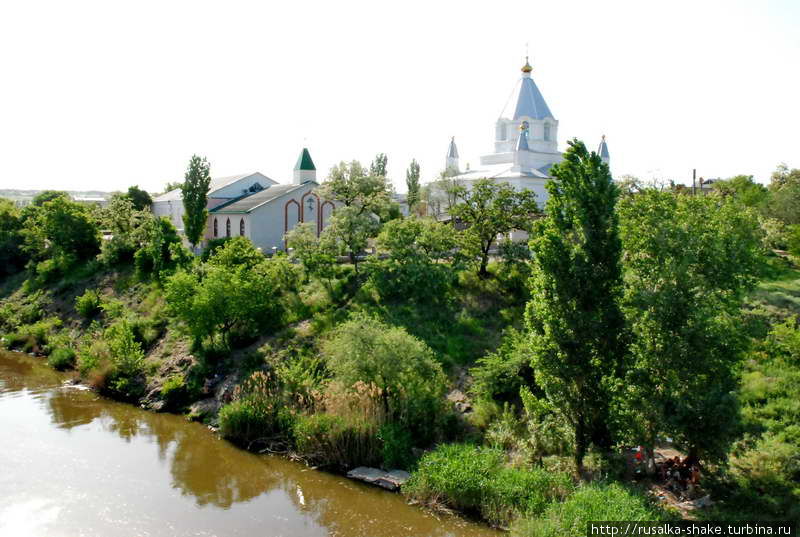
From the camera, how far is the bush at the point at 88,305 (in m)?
28.6

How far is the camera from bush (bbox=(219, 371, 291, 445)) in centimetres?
1720

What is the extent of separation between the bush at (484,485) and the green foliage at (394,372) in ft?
5.53

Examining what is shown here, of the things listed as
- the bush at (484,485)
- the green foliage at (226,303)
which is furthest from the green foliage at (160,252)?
the bush at (484,485)

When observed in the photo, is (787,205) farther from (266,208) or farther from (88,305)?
(88,305)

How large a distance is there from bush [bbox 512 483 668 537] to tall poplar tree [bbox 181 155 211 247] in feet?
89.2

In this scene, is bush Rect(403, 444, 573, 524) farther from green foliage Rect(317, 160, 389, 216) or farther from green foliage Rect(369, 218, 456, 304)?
green foliage Rect(317, 160, 389, 216)

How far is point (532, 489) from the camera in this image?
1285 cm

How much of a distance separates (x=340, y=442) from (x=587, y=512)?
22.1 ft

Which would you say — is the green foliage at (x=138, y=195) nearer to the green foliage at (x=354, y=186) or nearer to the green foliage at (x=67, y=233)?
the green foliage at (x=67, y=233)

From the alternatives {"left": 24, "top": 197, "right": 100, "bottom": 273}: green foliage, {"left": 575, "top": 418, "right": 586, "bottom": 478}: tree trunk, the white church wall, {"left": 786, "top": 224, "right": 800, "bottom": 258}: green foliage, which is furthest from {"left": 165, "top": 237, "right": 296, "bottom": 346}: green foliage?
{"left": 786, "top": 224, "right": 800, "bottom": 258}: green foliage

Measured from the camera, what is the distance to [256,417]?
683 inches

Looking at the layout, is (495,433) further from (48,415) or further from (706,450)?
(48,415)

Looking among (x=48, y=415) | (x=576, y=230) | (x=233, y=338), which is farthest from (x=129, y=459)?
(x=576, y=230)

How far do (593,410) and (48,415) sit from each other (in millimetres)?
16911
